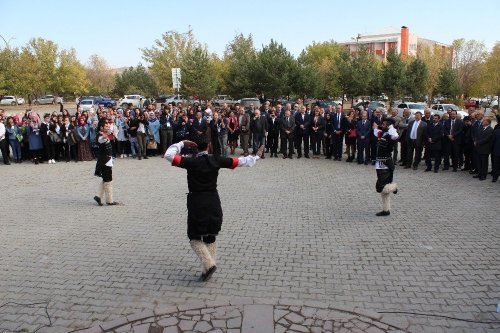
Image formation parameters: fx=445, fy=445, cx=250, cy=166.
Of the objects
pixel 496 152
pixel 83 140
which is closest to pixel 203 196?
pixel 496 152

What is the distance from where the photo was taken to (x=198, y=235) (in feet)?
18.5

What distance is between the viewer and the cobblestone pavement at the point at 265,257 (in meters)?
5.01

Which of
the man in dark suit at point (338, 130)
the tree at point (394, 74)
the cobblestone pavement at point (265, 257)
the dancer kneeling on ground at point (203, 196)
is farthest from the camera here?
the tree at point (394, 74)

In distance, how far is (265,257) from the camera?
6562mm

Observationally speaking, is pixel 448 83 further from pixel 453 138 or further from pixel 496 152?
pixel 496 152

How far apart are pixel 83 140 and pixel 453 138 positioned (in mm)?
12362

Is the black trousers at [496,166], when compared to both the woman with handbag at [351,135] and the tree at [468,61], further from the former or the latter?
the tree at [468,61]

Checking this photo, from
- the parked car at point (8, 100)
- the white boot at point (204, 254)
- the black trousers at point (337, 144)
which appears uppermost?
the parked car at point (8, 100)

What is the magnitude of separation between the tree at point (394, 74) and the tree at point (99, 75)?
49.1m

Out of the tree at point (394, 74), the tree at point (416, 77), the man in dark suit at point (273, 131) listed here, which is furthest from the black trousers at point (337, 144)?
the tree at point (416, 77)

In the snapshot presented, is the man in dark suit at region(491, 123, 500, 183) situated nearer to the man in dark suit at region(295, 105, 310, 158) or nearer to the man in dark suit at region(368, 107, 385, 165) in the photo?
the man in dark suit at region(368, 107, 385, 165)

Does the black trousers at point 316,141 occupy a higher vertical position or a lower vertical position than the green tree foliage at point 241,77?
lower

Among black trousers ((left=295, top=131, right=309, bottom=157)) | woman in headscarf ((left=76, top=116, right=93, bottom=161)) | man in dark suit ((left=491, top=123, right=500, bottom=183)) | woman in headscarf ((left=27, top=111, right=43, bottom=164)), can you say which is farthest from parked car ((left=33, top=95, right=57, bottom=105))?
man in dark suit ((left=491, top=123, right=500, bottom=183))

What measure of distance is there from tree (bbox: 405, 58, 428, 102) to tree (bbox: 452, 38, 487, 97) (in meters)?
8.94
